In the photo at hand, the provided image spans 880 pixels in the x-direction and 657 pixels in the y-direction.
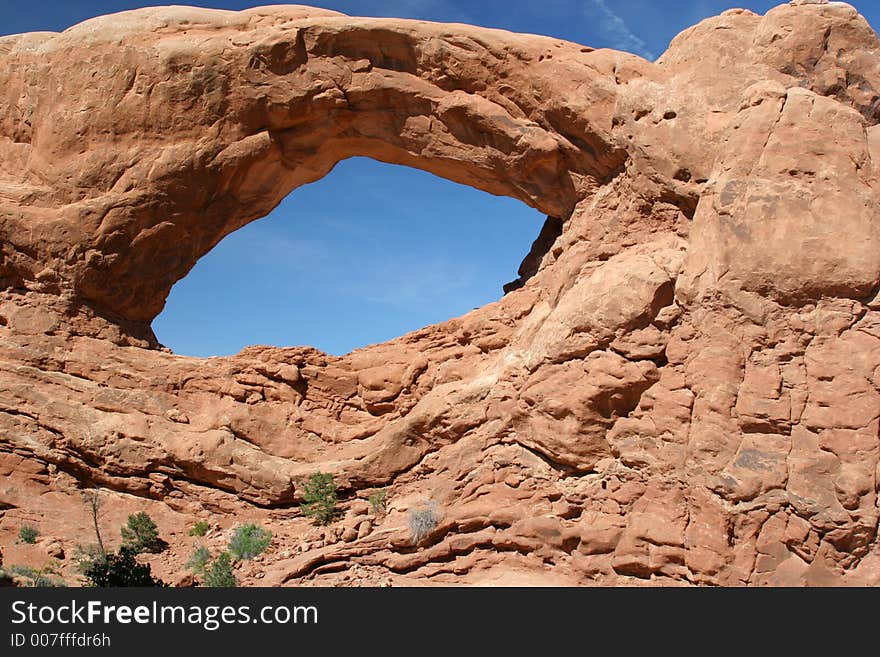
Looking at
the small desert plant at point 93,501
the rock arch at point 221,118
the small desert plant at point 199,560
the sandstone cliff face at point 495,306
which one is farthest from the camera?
the rock arch at point 221,118

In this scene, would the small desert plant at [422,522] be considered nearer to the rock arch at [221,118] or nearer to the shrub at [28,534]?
→ the shrub at [28,534]

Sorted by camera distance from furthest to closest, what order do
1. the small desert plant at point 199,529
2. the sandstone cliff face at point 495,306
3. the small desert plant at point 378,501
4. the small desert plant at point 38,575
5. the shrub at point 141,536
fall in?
the small desert plant at point 199,529
the small desert plant at point 378,501
the shrub at point 141,536
the sandstone cliff face at point 495,306
the small desert plant at point 38,575

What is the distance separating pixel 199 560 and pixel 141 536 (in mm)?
989

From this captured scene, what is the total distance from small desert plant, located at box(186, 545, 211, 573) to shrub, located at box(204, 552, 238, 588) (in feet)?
0.49

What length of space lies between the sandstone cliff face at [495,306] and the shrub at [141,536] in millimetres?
561

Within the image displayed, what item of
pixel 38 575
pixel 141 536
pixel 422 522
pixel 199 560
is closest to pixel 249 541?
pixel 199 560

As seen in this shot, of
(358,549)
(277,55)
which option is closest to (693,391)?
(358,549)

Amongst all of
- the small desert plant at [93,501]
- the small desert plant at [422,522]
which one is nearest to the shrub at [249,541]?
the small desert plant at [93,501]

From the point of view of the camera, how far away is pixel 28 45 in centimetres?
1348

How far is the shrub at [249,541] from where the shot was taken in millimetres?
11484

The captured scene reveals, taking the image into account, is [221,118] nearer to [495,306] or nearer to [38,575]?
[495,306]

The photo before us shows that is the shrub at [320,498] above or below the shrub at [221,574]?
above

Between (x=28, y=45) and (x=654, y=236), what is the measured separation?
10821mm

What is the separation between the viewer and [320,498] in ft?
40.1
